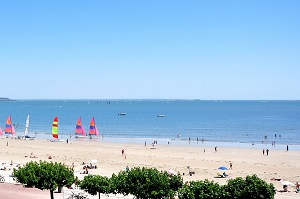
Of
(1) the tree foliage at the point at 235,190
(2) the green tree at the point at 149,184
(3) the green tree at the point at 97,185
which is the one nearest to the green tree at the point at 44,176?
(3) the green tree at the point at 97,185

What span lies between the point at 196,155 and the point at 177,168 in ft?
38.7

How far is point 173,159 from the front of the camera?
52.0 meters

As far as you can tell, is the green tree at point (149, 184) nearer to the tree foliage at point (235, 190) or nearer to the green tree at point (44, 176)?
the tree foliage at point (235, 190)

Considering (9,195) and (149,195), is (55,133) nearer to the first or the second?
(9,195)

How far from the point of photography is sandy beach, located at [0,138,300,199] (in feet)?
139

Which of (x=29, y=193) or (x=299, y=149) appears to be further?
(x=299, y=149)

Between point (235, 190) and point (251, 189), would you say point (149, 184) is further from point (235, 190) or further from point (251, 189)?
point (251, 189)

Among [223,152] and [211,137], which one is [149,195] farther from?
[211,137]

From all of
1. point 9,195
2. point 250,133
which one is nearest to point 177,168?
point 9,195

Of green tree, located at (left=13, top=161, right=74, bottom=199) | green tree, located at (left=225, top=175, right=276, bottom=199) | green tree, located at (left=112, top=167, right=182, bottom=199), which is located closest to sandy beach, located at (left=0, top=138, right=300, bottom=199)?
green tree, located at (left=13, top=161, right=74, bottom=199)

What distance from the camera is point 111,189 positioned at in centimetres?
2564

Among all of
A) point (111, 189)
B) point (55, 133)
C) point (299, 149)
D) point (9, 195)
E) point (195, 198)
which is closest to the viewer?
point (195, 198)

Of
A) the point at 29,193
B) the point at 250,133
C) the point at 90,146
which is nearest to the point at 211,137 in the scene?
the point at 250,133

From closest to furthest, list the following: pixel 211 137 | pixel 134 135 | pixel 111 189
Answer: pixel 111 189 → pixel 211 137 → pixel 134 135
